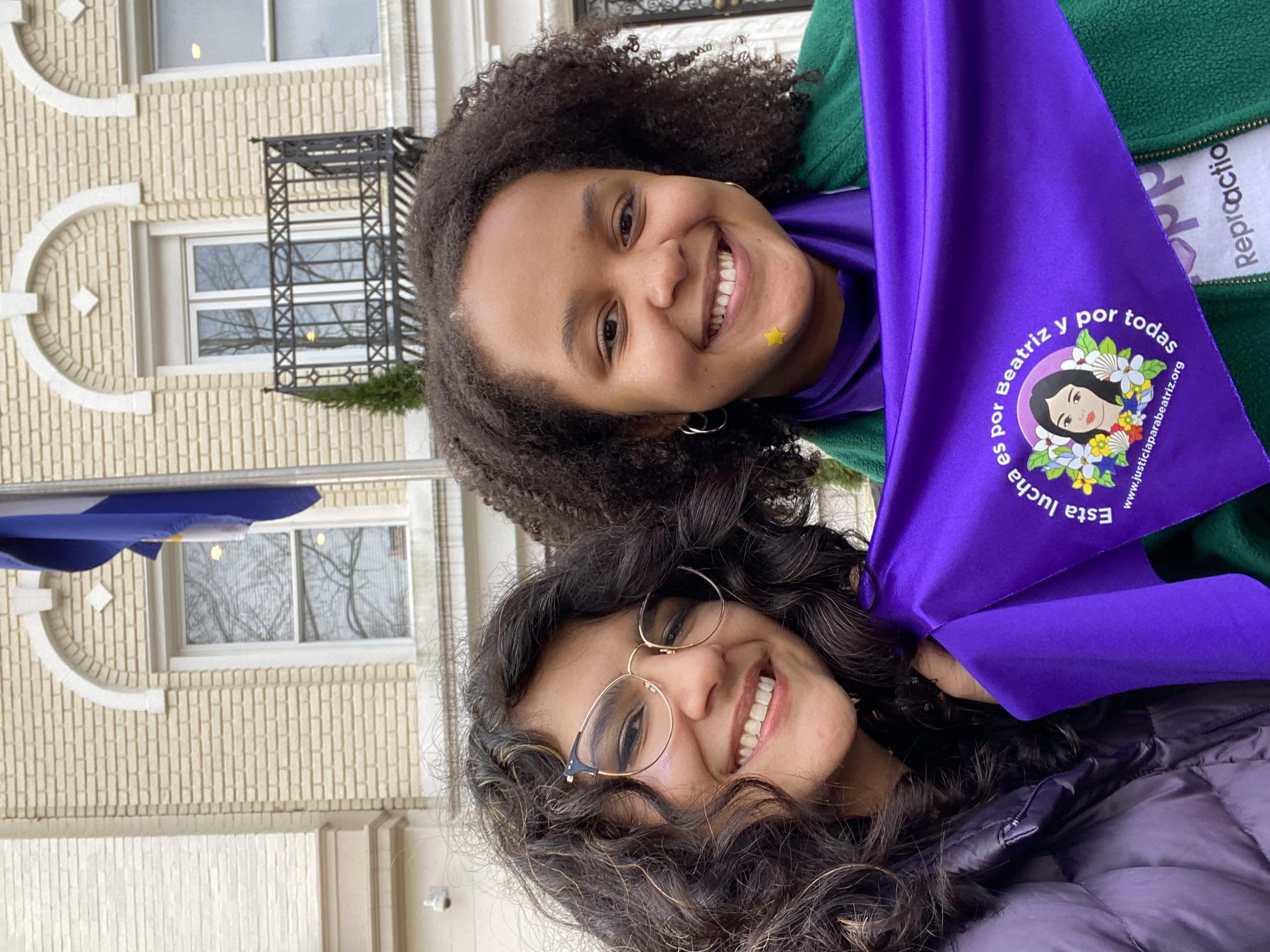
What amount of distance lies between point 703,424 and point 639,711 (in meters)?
0.83

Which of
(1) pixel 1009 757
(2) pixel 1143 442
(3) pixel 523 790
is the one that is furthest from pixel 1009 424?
(3) pixel 523 790

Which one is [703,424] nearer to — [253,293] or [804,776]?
[804,776]

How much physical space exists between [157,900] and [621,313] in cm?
605

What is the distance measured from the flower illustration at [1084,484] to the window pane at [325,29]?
21.4 ft

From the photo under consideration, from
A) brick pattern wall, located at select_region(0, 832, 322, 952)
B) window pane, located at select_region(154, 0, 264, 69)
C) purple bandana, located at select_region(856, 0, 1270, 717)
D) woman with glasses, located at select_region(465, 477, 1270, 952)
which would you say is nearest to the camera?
woman with glasses, located at select_region(465, 477, 1270, 952)

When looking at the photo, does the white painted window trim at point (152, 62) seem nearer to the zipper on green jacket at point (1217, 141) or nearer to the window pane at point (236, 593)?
the window pane at point (236, 593)

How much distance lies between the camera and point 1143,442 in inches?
82.2

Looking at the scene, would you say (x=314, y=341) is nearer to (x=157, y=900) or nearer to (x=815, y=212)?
(x=157, y=900)


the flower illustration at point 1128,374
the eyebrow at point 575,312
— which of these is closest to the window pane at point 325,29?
the eyebrow at point 575,312

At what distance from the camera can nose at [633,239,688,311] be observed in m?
2.29

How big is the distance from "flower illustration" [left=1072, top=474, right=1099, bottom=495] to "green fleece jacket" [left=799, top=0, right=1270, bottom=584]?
11.3 inches

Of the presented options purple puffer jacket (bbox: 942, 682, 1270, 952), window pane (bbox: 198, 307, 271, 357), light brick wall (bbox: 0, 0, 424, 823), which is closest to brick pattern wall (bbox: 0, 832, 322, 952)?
light brick wall (bbox: 0, 0, 424, 823)

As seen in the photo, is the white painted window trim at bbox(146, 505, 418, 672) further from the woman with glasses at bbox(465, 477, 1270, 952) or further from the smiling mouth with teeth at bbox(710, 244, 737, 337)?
the smiling mouth with teeth at bbox(710, 244, 737, 337)

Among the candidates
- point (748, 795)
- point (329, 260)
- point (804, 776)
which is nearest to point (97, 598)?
point (329, 260)
